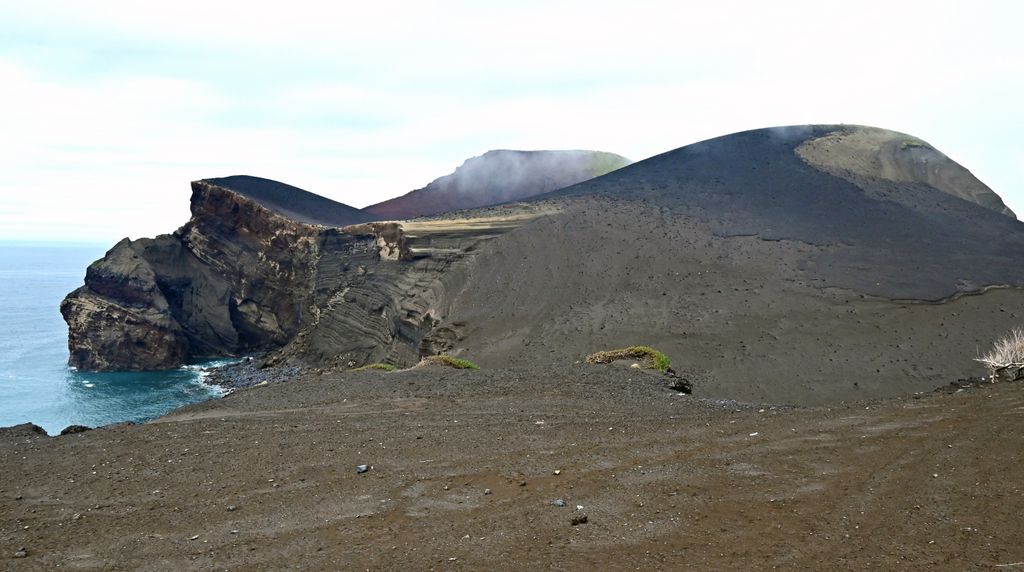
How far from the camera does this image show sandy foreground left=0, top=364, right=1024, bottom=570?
24.8 feet

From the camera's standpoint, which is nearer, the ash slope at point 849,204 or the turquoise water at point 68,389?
the ash slope at point 849,204

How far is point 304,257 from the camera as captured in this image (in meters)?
54.7

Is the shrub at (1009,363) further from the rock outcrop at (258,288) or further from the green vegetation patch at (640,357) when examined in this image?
the rock outcrop at (258,288)

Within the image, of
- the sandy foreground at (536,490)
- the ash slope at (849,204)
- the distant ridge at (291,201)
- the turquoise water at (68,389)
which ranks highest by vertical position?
the distant ridge at (291,201)

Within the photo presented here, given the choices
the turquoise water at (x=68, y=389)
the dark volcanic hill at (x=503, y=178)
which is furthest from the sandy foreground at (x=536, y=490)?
the dark volcanic hill at (x=503, y=178)

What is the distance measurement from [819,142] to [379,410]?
153ft

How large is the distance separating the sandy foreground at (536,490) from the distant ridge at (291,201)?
48014mm

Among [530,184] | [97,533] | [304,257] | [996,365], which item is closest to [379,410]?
[97,533]

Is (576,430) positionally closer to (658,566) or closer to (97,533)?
(658,566)

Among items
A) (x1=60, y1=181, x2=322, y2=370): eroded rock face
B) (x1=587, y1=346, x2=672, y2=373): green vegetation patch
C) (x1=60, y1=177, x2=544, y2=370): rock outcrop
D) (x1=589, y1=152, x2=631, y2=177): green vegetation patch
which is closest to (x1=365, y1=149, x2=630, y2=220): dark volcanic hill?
(x1=589, y1=152, x2=631, y2=177): green vegetation patch

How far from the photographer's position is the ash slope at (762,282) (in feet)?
96.3

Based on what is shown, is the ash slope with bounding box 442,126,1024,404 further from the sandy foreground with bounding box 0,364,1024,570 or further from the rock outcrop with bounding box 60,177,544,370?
the sandy foreground with bounding box 0,364,1024,570

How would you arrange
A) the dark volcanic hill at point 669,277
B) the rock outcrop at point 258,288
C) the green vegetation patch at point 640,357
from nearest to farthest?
1. the green vegetation patch at point 640,357
2. the dark volcanic hill at point 669,277
3. the rock outcrop at point 258,288

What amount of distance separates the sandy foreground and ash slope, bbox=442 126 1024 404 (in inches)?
593
